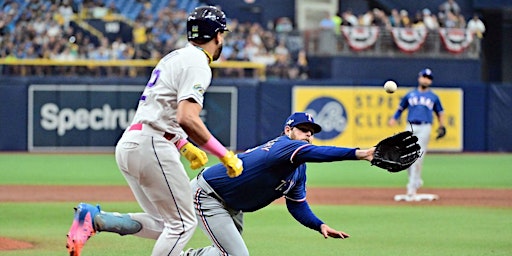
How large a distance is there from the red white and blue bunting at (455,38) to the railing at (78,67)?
7.49m

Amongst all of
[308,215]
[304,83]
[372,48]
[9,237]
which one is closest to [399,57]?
[372,48]

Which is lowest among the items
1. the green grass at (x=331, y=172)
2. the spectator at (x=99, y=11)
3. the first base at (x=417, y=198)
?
the green grass at (x=331, y=172)

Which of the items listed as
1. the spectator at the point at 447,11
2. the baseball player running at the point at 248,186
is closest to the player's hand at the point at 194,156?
the baseball player running at the point at 248,186

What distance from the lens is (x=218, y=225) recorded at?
704cm

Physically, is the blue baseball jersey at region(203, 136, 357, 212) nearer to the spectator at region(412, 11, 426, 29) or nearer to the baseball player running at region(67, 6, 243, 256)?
the baseball player running at region(67, 6, 243, 256)

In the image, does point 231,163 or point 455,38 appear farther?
point 455,38

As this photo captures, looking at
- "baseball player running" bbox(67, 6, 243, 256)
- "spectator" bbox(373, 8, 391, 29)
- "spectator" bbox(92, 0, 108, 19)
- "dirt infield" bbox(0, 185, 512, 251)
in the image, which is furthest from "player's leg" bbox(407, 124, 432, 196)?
"spectator" bbox(92, 0, 108, 19)

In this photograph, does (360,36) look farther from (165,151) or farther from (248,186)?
(165,151)

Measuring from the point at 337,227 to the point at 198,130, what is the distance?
597 cm

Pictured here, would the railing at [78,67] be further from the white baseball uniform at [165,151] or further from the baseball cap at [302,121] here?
the white baseball uniform at [165,151]

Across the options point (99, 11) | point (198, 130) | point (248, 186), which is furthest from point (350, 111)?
point (198, 130)

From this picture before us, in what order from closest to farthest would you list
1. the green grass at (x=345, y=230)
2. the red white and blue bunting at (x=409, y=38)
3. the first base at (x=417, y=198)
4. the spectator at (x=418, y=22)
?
the green grass at (x=345, y=230) < the first base at (x=417, y=198) < the red white and blue bunting at (x=409, y=38) < the spectator at (x=418, y=22)

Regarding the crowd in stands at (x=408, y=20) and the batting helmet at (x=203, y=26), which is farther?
the crowd in stands at (x=408, y=20)

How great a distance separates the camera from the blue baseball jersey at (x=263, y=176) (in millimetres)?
6758
